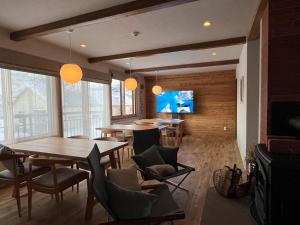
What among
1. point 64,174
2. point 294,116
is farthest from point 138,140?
point 294,116

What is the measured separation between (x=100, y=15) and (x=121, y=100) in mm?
4394

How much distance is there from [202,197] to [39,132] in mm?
3259

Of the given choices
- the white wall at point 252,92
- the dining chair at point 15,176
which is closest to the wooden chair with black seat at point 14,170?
the dining chair at point 15,176

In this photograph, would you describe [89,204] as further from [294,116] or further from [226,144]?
[226,144]

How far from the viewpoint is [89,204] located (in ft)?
7.72

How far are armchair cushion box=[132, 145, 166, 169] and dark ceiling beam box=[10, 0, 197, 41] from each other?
1793 millimetres

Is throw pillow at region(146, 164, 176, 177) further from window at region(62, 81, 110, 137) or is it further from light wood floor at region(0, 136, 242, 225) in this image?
window at region(62, 81, 110, 137)

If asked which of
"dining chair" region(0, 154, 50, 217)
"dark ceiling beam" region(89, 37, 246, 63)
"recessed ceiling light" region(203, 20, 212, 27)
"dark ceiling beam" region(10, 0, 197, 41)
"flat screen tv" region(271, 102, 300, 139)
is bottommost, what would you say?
"dining chair" region(0, 154, 50, 217)

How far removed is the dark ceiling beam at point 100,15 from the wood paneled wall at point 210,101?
5.68 m

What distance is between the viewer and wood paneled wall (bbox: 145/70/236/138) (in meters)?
7.36

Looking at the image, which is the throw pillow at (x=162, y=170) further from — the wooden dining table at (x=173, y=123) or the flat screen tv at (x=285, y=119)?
the wooden dining table at (x=173, y=123)

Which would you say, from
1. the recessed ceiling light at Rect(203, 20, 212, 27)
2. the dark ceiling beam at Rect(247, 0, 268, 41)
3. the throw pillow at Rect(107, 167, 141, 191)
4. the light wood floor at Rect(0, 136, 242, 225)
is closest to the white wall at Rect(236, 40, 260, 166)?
the dark ceiling beam at Rect(247, 0, 268, 41)

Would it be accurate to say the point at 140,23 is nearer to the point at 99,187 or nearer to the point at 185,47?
the point at 185,47

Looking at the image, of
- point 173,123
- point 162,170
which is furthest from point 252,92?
point 173,123
